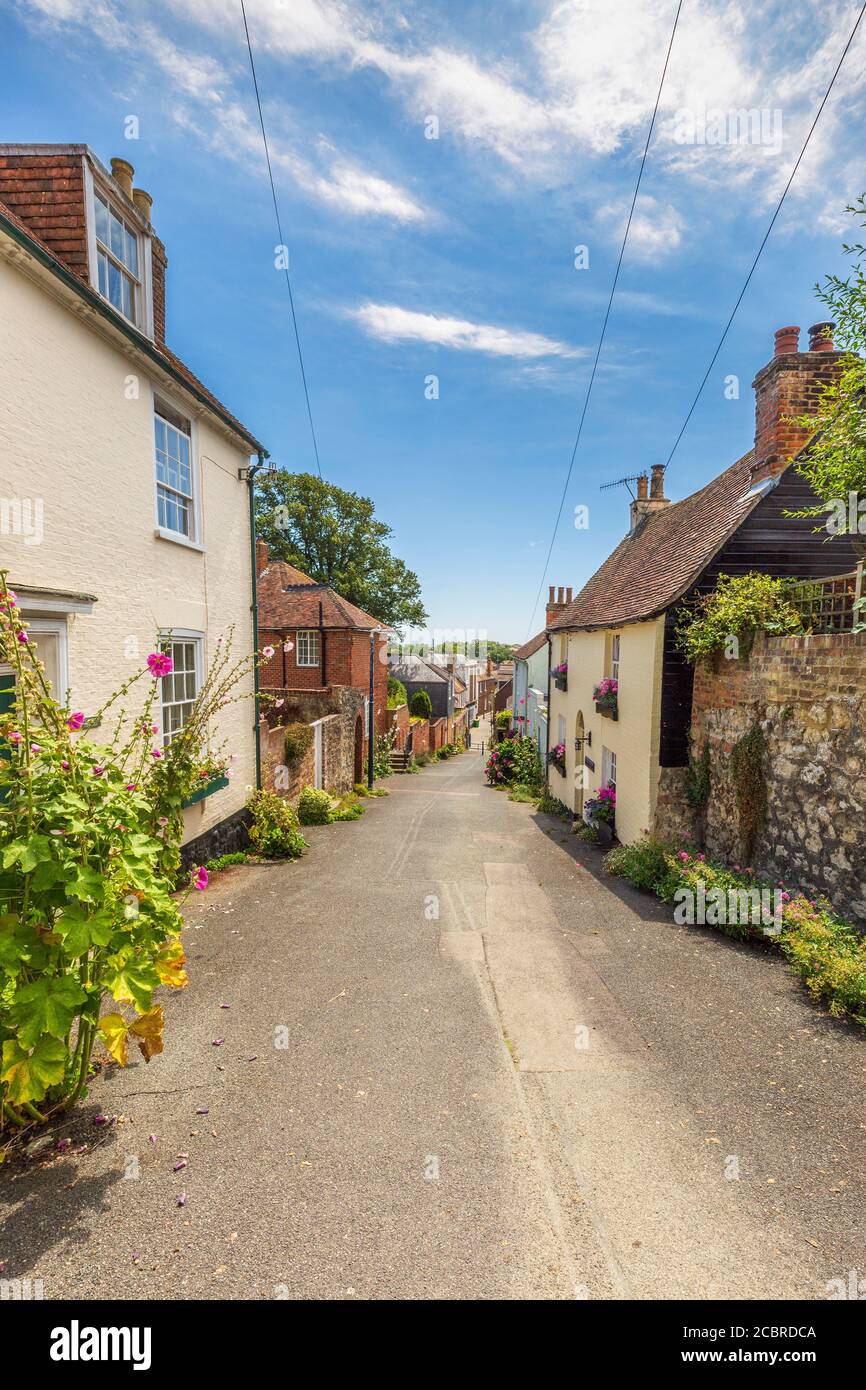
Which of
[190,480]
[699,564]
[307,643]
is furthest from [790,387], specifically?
[307,643]

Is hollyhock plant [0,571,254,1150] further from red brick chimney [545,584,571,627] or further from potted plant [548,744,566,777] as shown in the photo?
red brick chimney [545,584,571,627]

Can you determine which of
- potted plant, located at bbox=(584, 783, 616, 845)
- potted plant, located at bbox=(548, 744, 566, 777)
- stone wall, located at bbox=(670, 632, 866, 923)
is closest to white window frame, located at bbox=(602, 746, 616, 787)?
potted plant, located at bbox=(584, 783, 616, 845)

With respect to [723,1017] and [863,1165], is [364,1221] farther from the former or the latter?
[723,1017]

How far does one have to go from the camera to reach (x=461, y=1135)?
406 cm

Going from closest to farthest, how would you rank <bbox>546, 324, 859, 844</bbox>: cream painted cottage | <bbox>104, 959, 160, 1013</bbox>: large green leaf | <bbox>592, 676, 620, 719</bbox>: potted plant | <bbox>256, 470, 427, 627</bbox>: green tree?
<bbox>104, 959, 160, 1013</bbox>: large green leaf → <bbox>546, 324, 859, 844</bbox>: cream painted cottage → <bbox>592, 676, 620, 719</bbox>: potted plant → <bbox>256, 470, 427, 627</bbox>: green tree

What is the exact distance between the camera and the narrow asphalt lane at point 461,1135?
310cm

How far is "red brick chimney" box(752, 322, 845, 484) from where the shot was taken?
32.7ft

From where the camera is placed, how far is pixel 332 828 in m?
14.3

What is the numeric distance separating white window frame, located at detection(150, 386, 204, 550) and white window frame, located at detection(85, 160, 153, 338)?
94 centimetres

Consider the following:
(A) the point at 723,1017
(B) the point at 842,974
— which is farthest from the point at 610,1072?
(B) the point at 842,974

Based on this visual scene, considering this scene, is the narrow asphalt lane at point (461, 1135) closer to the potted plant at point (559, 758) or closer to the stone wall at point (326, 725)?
the stone wall at point (326, 725)
